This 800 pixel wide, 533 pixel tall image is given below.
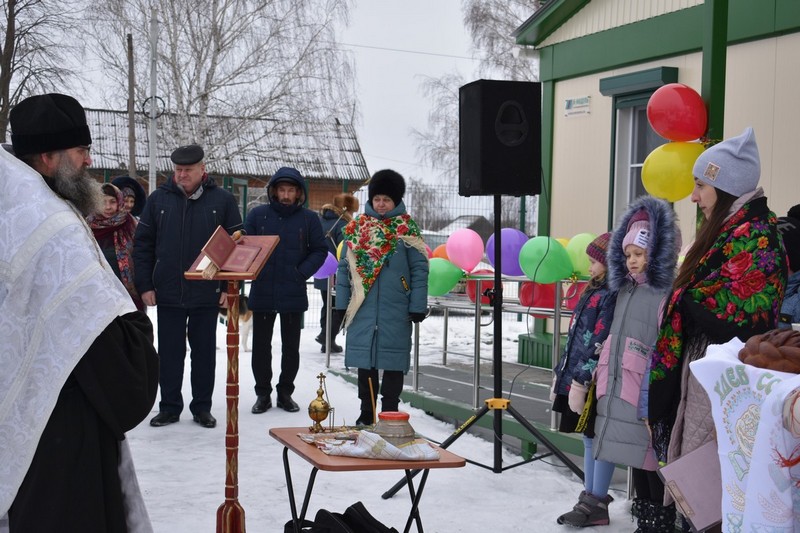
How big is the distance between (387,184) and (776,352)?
13.2ft

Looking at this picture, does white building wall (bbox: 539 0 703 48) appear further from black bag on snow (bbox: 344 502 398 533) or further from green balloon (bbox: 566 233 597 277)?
black bag on snow (bbox: 344 502 398 533)

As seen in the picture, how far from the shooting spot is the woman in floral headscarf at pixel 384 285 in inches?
257

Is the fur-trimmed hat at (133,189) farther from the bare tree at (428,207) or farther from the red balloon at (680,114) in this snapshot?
the bare tree at (428,207)

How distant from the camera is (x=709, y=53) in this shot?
5.45 m

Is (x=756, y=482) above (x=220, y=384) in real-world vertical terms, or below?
above

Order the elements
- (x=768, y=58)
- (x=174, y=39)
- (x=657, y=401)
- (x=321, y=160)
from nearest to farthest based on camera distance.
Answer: (x=657, y=401) → (x=768, y=58) → (x=174, y=39) → (x=321, y=160)

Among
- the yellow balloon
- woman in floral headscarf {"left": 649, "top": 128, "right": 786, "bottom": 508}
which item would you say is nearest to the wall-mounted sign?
the yellow balloon

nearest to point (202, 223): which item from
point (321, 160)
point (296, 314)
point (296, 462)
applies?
point (296, 314)

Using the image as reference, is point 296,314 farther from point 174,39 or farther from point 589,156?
point 174,39

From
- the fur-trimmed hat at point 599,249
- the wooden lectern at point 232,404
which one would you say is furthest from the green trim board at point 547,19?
the wooden lectern at point 232,404

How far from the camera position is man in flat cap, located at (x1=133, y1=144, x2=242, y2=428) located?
6.77m

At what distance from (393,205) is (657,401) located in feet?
10.0

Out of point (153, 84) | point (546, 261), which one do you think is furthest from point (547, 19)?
point (153, 84)

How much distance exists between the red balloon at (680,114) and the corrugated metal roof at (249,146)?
18.0 metres
